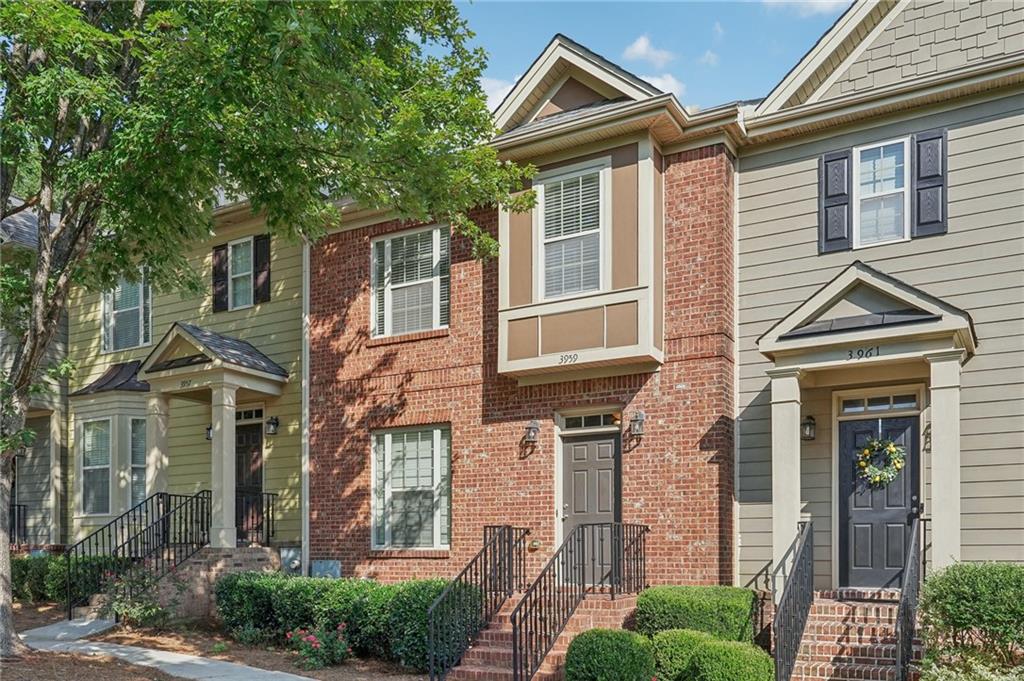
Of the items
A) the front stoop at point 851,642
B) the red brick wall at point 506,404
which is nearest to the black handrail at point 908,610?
the front stoop at point 851,642

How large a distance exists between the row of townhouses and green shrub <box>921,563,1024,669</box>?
0.82 m

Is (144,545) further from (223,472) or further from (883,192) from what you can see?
(883,192)

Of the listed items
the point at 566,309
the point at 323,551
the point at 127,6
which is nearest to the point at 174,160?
the point at 127,6

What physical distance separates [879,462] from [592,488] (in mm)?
3624

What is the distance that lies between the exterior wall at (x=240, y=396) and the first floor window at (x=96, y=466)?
0.19 m

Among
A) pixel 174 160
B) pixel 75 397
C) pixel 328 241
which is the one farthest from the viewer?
pixel 75 397

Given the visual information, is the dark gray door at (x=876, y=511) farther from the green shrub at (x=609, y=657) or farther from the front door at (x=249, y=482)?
the front door at (x=249, y=482)

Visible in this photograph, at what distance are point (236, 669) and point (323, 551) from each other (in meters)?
3.75

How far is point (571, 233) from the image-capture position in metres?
13.2

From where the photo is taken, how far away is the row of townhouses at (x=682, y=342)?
1090 cm

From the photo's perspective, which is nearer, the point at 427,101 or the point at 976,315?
the point at 976,315

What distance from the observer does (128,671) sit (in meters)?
10.9

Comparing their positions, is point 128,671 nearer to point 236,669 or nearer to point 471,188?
point 236,669

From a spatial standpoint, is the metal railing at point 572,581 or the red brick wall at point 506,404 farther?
the red brick wall at point 506,404
